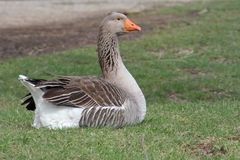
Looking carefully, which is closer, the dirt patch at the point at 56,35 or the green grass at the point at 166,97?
the green grass at the point at 166,97

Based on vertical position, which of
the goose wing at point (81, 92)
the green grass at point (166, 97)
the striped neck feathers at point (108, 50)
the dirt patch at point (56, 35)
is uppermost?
the striped neck feathers at point (108, 50)

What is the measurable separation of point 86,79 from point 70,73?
644 cm

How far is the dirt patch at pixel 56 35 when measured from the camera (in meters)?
18.4

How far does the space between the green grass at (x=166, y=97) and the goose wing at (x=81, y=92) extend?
0.32 m

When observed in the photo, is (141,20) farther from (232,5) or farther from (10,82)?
(10,82)

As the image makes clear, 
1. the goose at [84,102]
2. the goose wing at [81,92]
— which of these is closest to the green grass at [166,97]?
the goose at [84,102]

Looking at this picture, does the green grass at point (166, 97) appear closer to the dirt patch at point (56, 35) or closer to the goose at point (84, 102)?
the goose at point (84, 102)

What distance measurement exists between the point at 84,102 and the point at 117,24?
1.26 meters

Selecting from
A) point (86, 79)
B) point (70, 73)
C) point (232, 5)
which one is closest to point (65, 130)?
point (86, 79)

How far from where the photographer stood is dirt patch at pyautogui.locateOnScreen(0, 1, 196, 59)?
1844 centimetres

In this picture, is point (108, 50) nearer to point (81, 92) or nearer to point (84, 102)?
point (81, 92)

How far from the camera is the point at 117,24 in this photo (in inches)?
353

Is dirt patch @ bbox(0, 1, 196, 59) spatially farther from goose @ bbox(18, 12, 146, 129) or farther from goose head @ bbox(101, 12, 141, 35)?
goose @ bbox(18, 12, 146, 129)

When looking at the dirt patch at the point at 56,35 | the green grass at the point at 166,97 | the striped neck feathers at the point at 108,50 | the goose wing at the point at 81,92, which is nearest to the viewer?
the green grass at the point at 166,97
